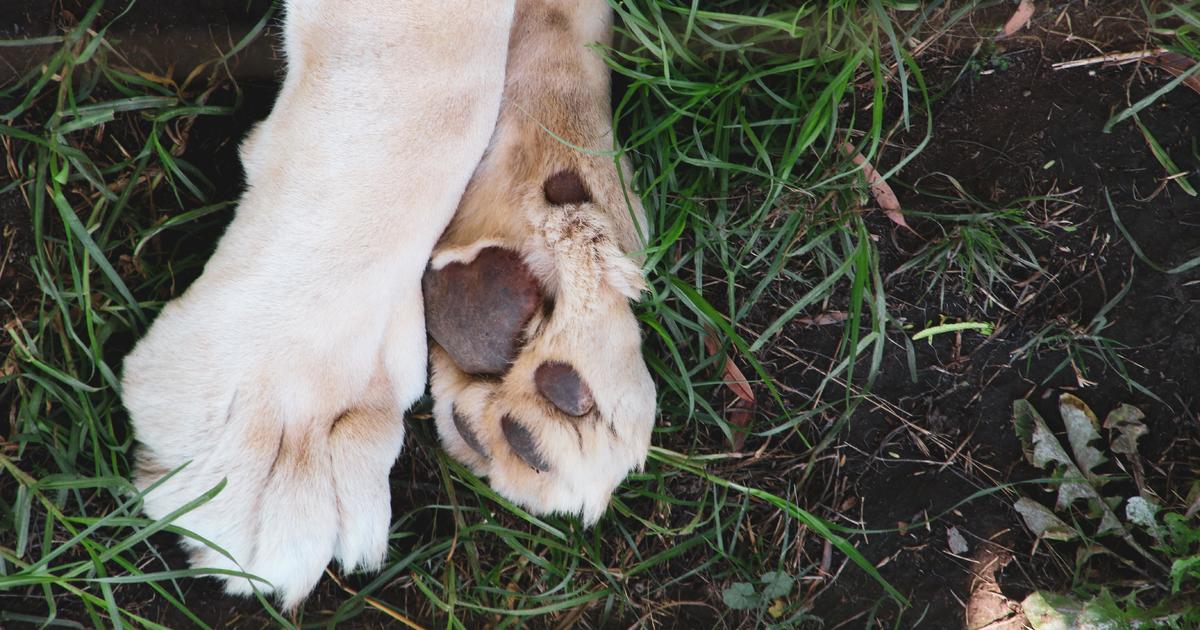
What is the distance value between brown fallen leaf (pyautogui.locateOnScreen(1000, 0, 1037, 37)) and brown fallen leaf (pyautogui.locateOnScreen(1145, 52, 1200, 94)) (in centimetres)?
31

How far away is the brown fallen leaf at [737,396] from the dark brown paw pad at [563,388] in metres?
0.63

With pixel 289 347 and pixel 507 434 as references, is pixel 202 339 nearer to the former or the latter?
pixel 289 347

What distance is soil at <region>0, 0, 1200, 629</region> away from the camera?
2230 millimetres

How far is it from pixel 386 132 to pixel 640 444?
765 mm

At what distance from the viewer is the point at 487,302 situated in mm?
1646

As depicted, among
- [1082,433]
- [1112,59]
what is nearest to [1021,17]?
[1112,59]

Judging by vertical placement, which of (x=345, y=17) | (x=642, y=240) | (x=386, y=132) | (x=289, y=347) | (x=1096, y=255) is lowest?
(x=1096, y=255)

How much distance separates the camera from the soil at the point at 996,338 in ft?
7.32

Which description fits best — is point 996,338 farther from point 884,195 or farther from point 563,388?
point 563,388

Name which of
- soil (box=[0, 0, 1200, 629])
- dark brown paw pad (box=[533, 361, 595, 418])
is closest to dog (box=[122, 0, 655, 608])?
dark brown paw pad (box=[533, 361, 595, 418])

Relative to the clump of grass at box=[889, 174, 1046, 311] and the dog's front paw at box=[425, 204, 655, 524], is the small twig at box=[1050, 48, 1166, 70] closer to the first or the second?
the clump of grass at box=[889, 174, 1046, 311]

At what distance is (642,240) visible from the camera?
6.06ft

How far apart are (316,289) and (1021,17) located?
1737mm

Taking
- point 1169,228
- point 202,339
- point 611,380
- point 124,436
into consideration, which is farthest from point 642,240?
point 1169,228
